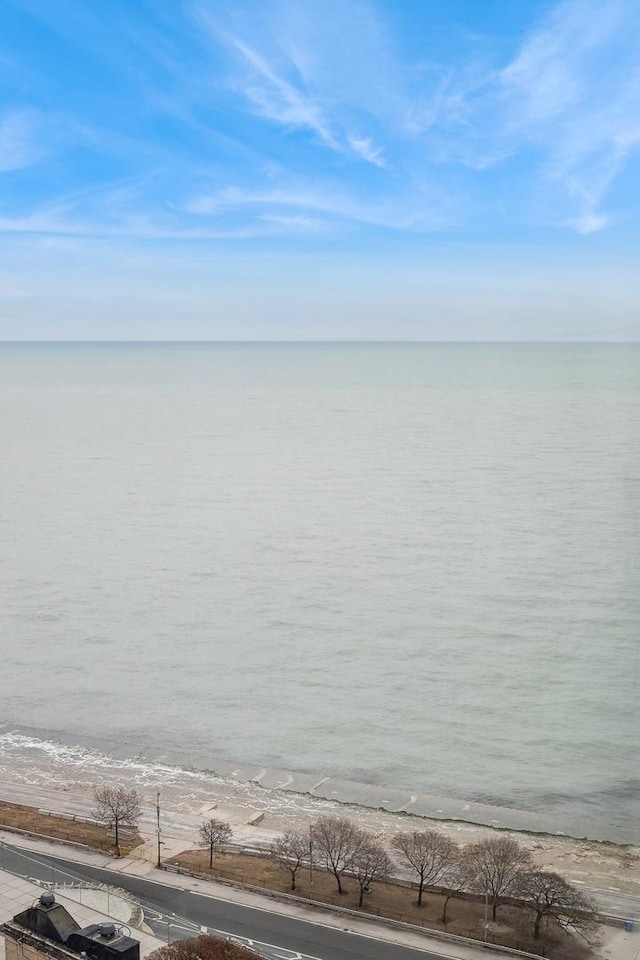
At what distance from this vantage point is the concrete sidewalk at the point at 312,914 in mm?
16156

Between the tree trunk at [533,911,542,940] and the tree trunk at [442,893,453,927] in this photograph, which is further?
the tree trunk at [442,893,453,927]

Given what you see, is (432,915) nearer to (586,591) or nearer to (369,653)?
(369,653)

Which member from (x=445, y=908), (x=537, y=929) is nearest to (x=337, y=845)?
(x=445, y=908)

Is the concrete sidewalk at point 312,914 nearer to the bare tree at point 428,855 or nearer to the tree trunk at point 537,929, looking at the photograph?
the tree trunk at point 537,929

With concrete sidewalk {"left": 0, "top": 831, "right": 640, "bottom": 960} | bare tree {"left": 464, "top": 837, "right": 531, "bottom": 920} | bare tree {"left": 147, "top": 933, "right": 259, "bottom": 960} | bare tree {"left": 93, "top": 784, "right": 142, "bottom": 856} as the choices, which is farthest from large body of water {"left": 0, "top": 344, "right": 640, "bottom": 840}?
bare tree {"left": 147, "top": 933, "right": 259, "bottom": 960}

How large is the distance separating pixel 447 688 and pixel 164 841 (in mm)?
11069

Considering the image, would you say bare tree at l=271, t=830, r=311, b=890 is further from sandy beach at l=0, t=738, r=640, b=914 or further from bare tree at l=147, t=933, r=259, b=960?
bare tree at l=147, t=933, r=259, b=960

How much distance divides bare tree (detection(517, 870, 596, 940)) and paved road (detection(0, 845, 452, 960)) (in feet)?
6.98

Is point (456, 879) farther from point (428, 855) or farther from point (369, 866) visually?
point (369, 866)

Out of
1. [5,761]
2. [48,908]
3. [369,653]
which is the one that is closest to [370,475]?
[369,653]

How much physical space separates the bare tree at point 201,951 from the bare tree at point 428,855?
5.01m

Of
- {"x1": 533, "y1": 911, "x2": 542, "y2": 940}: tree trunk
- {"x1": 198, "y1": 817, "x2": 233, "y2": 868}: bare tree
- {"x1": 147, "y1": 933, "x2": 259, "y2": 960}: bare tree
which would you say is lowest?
{"x1": 533, "y1": 911, "x2": 542, "y2": 940}: tree trunk

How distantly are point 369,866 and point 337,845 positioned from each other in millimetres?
752

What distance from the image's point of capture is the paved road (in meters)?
15.8
